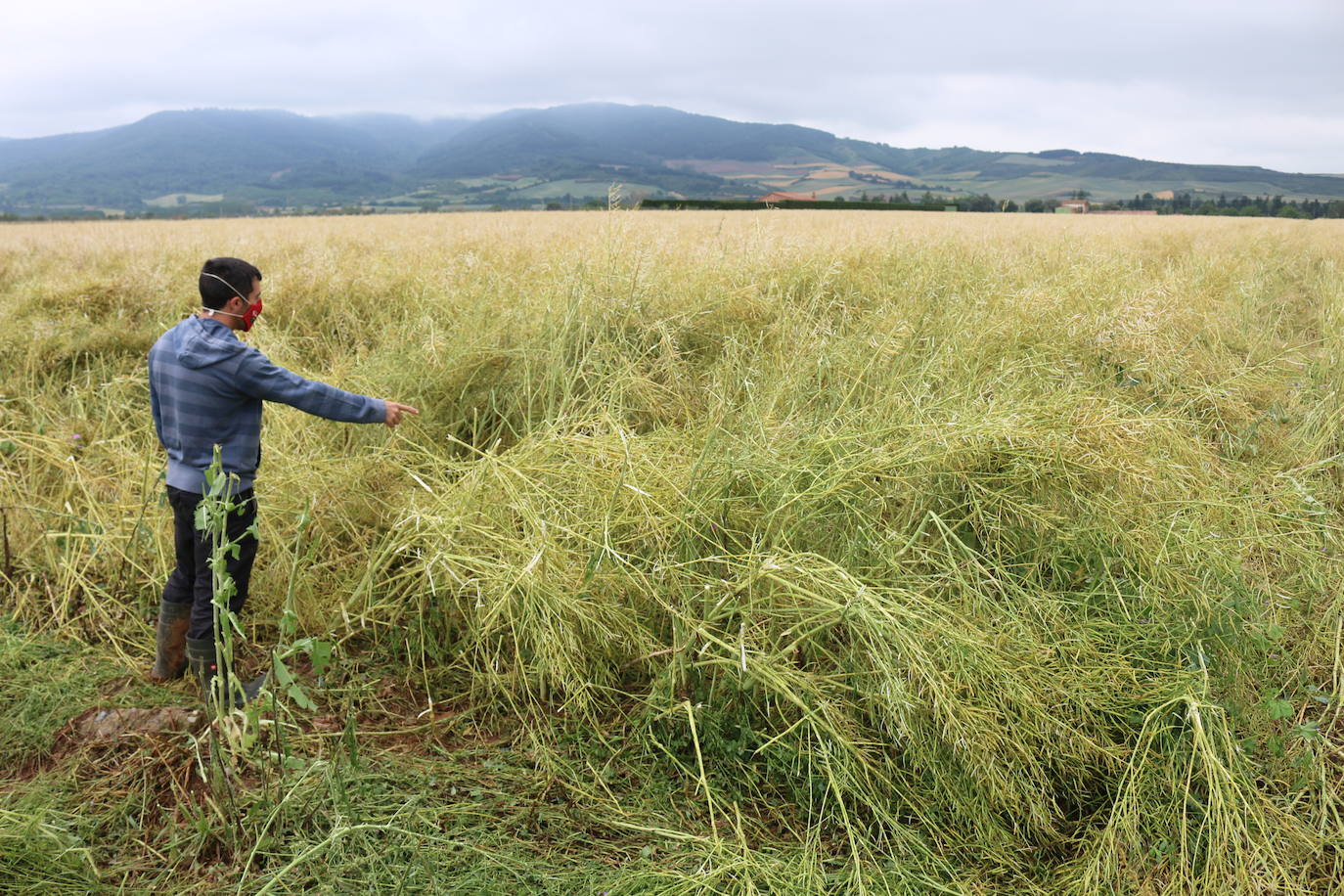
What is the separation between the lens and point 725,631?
2.35 m

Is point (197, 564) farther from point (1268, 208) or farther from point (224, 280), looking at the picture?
point (1268, 208)

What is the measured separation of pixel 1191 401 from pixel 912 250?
393 cm

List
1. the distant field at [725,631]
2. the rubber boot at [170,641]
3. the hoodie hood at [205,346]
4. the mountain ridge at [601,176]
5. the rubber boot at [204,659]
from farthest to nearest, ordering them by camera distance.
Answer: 1. the mountain ridge at [601,176]
2. the rubber boot at [170,641]
3. the rubber boot at [204,659]
4. the hoodie hood at [205,346]
5. the distant field at [725,631]

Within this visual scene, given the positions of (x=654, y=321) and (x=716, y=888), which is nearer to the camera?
(x=716, y=888)

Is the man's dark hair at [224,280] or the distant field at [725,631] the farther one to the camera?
the man's dark hair at [224,280]

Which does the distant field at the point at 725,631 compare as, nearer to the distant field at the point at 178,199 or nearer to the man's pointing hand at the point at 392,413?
the man's pointing hand at the point at 392,413

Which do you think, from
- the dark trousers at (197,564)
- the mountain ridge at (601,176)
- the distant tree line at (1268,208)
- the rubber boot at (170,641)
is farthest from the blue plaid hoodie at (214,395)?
the mountain ridge at (601,176)

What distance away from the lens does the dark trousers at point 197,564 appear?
2787mm

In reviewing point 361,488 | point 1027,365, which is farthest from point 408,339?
point 1027,365

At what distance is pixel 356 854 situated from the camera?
6.57 ft

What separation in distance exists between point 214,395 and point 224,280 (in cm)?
43

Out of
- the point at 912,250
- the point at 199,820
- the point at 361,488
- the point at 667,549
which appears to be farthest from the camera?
the point at 912,250

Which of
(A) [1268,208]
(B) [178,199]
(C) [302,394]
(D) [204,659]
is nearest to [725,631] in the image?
(C) [302,394]

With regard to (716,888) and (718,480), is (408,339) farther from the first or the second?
(716,888)
